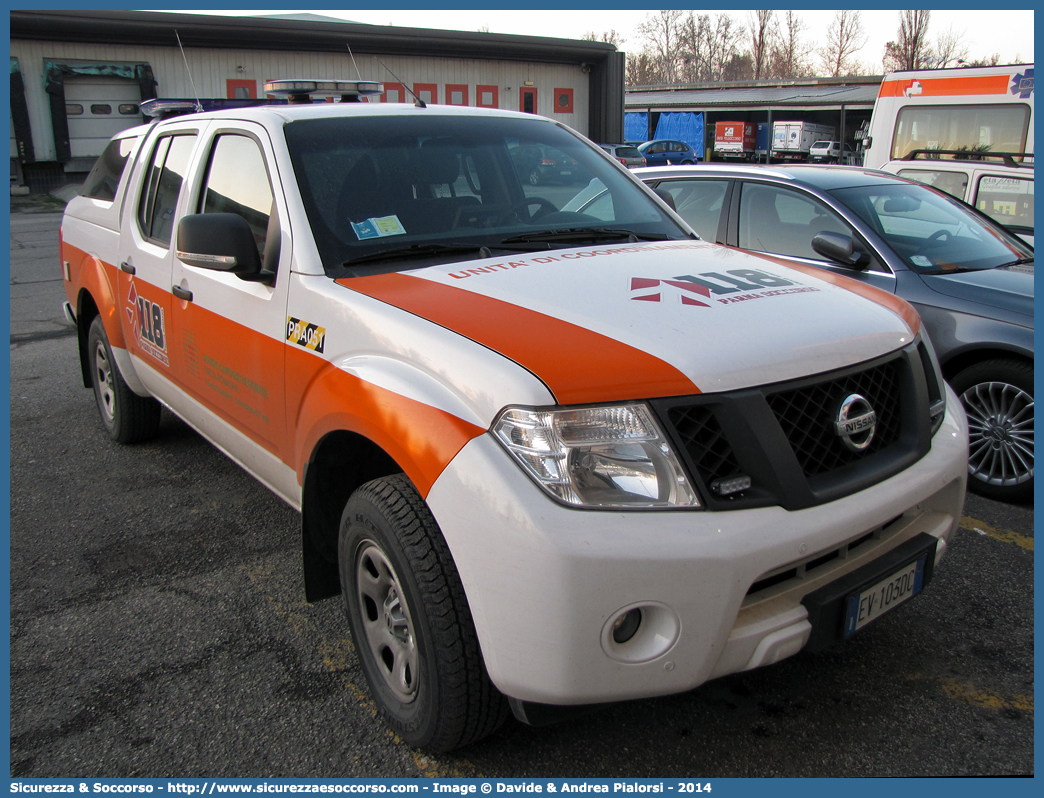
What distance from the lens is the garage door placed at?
79.4 ft

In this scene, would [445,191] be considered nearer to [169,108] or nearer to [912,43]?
[169,108]

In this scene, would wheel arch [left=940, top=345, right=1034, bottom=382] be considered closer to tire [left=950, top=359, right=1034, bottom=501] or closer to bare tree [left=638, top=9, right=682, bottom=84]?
tire [left=950, top=359, right=1034, bottom=501]

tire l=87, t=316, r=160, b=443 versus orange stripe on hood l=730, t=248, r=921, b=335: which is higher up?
orange stripe on hood l=730, t=248, r=921, b=335

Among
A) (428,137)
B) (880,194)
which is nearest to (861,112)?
(880,194)

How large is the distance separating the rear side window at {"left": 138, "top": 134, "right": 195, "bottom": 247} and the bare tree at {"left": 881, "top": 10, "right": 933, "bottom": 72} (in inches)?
2603

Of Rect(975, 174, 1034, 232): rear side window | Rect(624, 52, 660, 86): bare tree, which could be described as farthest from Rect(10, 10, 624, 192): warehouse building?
Rect(624, 52, 660, 86): bare tree

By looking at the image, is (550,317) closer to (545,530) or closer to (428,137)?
(545,530)

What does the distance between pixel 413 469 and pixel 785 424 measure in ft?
3.14

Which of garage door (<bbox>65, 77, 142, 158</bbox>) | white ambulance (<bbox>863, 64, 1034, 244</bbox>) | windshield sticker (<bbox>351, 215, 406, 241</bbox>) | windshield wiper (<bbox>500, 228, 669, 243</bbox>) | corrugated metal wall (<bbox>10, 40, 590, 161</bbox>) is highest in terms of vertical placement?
corrugated metal wall (<bbox>10, 40, 590, 161</bbox>)

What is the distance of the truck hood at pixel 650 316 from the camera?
1.99m

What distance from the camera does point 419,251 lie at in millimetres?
2832

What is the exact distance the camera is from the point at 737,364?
79.7 inches

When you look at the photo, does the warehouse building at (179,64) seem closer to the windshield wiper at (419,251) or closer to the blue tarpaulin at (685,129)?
the blue tarpaulin at (685,129)

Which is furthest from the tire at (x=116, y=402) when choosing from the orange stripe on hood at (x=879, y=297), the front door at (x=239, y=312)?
the orange stripe on hood at (x=879, y=297)
